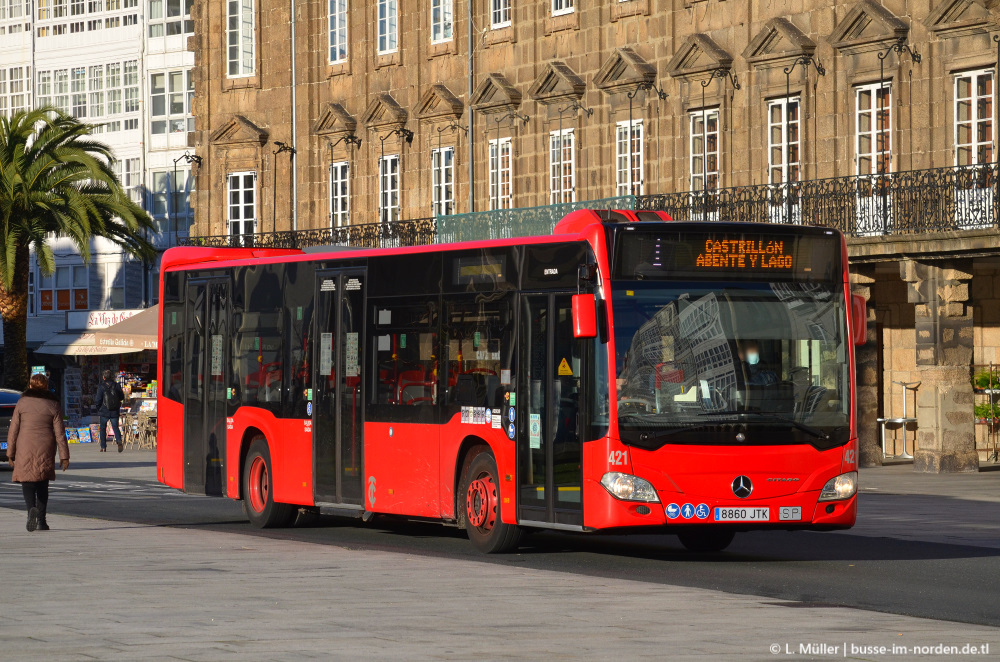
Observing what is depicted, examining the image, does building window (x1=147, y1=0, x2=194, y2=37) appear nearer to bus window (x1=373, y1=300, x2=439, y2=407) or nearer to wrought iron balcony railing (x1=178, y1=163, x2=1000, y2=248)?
wrought iron balcony railing (x1=178, y1=163, x2=1000, y2=248)

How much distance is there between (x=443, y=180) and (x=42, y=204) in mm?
10562

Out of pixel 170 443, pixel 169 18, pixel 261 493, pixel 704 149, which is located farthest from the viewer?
pixel 169 18

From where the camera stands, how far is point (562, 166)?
43219 millimetres

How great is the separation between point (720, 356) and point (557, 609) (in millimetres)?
4464

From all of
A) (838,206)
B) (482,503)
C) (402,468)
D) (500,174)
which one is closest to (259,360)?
(402,468)

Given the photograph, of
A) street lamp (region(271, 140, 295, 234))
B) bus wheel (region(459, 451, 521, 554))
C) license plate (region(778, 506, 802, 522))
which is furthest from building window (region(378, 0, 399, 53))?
license plate (region(778, 506, 802, 522))

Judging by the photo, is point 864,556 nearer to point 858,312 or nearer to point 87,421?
point 858,312

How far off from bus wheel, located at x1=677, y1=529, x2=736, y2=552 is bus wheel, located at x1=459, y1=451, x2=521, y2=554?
1.87 m

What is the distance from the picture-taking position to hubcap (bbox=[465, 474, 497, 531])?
18328 millimetres

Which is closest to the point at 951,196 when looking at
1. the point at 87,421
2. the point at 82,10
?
the point at 87,421

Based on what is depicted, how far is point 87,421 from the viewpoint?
188ft

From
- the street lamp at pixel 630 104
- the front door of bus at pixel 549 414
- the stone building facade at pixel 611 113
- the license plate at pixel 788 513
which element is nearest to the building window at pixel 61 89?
the stone building facade at pixel 611 113

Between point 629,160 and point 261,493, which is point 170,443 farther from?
point 629,160

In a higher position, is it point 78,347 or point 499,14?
point 499,14
